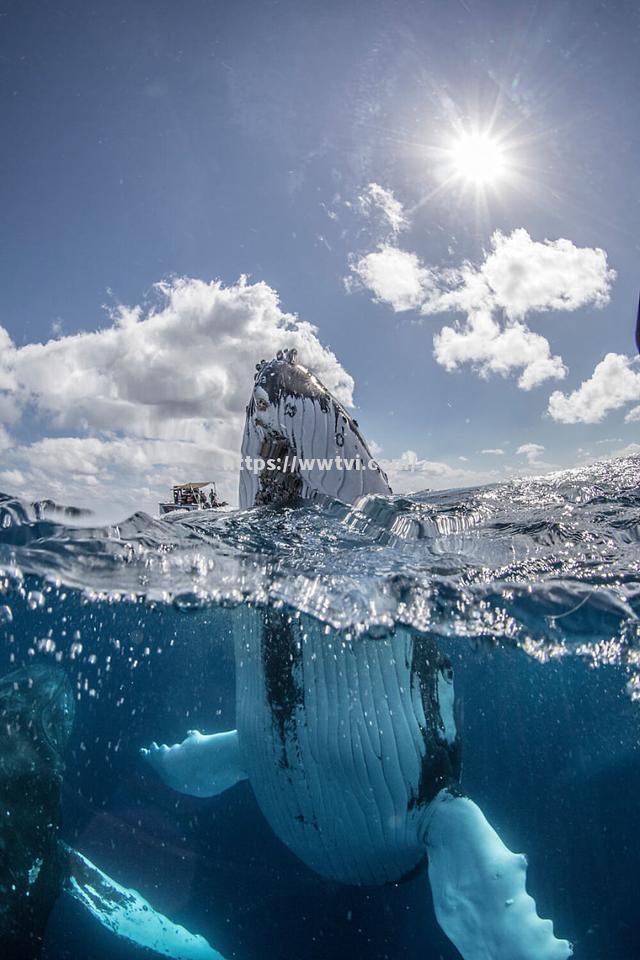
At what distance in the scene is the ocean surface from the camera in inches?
168

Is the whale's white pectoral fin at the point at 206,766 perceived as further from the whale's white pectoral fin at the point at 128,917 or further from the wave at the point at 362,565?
the whale's white pectoral fin at the point at 128,917

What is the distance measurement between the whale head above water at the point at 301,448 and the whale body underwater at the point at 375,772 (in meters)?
1.14

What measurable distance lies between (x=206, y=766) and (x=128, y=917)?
2694mm

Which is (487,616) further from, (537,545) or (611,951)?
(611,951)

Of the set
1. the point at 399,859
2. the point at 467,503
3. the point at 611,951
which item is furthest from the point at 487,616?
the point at 611,951

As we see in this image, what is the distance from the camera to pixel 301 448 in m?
4.09

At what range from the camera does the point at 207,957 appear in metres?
5.35

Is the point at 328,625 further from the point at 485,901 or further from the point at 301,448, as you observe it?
the point at 485,901

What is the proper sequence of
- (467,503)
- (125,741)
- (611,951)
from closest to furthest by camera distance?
(467,503) → (611,951) → (125,741)

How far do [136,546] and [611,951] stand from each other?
9.20 meters

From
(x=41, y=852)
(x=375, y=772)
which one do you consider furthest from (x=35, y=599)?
(x=375, y=772)

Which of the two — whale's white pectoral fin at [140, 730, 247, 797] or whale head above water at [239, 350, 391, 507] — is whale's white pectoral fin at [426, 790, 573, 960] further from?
whale head above water at [239, 350, 391, 507]

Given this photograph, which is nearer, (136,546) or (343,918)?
(136,546)

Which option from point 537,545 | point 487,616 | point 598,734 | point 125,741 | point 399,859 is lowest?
point 598,734
